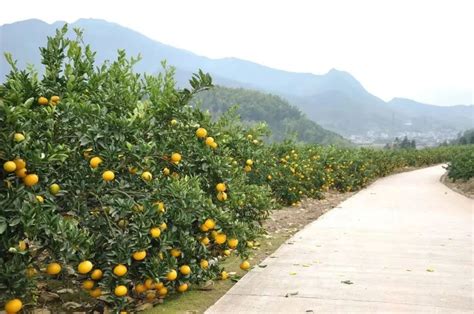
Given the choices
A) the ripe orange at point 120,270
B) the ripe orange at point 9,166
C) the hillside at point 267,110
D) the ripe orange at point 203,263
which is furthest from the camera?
the hillside at point 267,110

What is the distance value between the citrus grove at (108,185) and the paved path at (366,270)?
46 cm

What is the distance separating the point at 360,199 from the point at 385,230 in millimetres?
4486

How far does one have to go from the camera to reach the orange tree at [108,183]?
2.54 meters

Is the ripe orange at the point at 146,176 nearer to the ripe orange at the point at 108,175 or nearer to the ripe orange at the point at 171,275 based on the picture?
the ripe orange at the point at 108,175

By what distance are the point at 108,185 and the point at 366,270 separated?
2690 mm

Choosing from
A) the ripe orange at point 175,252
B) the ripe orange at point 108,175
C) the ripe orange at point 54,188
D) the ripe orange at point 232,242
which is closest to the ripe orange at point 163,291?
the ripe orange at point 175,252

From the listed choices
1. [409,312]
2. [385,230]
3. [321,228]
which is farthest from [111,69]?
[385,230]

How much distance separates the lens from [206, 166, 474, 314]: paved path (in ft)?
11.8

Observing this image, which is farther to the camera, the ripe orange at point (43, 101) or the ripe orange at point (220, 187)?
the ripe orange at point (220, 187)

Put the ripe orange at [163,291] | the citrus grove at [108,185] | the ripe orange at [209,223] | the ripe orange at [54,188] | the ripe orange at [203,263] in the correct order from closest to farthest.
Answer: the citrus grove at [108,185]
the ripe orange at [54,188]
the ripe orange at [163,291]
the ripe orange at [209,223]
the ripe orange at [203,263]

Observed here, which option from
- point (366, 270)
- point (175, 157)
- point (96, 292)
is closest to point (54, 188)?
point (96, 292)

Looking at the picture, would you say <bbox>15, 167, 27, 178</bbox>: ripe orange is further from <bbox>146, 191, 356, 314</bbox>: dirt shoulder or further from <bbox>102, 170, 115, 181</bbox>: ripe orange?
<bbox>146, 191, 356, 314</bbox>: dirt shoulder

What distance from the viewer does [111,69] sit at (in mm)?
4020

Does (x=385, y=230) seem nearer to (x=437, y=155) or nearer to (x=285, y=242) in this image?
(x=285, y=242)
